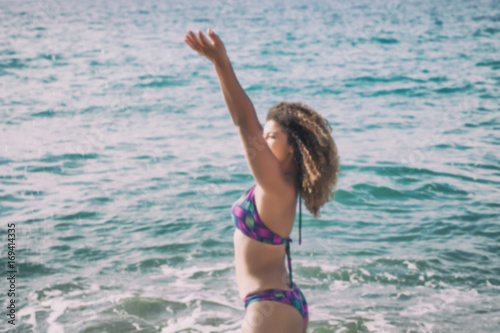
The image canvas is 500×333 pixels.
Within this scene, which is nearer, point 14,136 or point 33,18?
point 14,136

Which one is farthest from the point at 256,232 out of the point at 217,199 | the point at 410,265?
the point at 217,199

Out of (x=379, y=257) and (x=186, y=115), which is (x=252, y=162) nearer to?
(x=379, y=257)

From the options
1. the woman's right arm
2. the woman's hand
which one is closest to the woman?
the woman's right arm

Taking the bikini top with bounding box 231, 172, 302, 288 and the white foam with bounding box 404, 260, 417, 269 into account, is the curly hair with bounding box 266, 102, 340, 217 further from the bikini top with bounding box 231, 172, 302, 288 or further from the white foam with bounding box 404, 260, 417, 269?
the white foam with bounding box 404, 260, 417, 269

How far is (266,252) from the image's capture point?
3.19 meters

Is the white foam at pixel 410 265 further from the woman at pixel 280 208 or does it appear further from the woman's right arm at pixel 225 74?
the woman's right arm at pixel 225 74

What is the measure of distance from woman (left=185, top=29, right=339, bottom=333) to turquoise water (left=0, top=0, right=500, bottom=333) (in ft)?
8.16

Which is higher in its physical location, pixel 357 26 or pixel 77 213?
pixel 357 26

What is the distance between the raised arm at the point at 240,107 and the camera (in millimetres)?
2637

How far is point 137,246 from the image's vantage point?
7.42 m

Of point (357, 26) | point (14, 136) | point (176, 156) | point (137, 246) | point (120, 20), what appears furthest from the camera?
point (120, 20)

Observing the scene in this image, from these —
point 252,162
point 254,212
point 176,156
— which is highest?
point 252,162

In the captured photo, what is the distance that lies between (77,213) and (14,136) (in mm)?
4715

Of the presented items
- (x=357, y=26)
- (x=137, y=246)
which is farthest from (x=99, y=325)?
(x=357, y=26)
